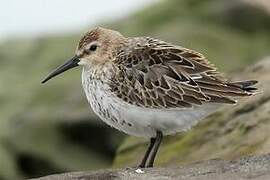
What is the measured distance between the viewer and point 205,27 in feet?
55.7

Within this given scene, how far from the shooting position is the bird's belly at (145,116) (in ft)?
28.6

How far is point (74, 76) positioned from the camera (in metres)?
16.1

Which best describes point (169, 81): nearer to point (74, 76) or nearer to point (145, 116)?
point (145, 116)

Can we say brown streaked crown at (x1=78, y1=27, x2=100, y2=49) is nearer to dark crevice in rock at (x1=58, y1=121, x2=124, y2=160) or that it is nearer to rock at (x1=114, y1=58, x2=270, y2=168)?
rock at (x1=114, y1=58, x2=270, y2=168)

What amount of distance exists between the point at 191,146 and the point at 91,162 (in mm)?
4132

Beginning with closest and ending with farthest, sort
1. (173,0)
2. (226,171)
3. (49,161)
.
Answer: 1. (226,171)
2. (49,161)
3. (173,0)

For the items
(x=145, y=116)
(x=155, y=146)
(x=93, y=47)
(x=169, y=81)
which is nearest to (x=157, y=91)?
(x=169, y=81)

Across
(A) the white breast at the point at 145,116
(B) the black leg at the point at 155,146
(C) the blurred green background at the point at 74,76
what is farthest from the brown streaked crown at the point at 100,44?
(C) the blurred green background at the point at 74,76

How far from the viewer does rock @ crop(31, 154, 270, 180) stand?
7792 mm

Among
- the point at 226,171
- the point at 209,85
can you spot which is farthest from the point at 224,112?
the point at 226,171

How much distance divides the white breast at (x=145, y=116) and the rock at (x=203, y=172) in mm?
512

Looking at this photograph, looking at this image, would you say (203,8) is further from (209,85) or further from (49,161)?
(209,85)

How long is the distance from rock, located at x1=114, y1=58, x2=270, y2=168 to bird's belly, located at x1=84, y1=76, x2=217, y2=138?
0.61 metres

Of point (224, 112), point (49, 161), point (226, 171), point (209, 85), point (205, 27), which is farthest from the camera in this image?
point (205, 27)
